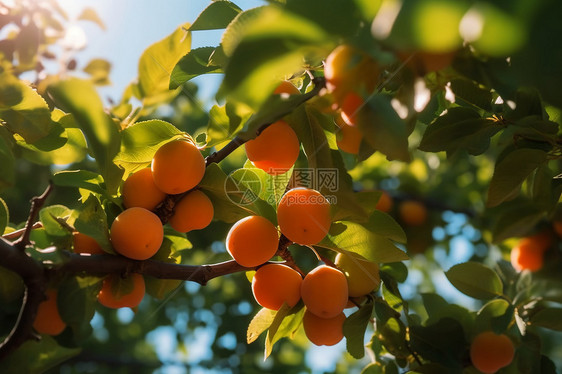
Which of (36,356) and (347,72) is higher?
(347,72)

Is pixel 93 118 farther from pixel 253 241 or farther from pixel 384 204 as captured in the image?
pixel 384 204

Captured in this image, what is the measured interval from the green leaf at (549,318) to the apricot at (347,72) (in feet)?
2.79

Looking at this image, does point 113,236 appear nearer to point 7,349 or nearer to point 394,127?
point 7,349

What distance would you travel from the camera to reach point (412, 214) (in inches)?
113

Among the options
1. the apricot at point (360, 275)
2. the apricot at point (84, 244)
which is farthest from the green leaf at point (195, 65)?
the apricot at point (360, 275)

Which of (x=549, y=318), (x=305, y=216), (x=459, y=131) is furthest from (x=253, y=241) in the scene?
(x=549, y=318)

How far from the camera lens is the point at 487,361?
3.91 ft

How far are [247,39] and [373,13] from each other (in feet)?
0.68

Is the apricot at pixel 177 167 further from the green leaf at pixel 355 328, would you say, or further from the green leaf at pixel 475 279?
the green leaf at pixel 475 279

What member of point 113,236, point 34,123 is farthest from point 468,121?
point 34,123

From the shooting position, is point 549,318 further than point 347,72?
Yes

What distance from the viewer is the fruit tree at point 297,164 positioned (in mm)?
589

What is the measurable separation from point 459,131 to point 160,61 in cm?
66

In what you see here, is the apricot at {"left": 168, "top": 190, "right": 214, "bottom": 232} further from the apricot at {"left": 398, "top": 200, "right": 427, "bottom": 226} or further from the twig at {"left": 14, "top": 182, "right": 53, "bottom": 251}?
the apricot at {"left": 398, "top": 200, "right": 427, "bottom": 226}
